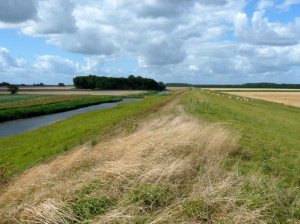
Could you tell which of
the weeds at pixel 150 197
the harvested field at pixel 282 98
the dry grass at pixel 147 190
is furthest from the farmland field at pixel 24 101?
the harvested field at pixel 282 98

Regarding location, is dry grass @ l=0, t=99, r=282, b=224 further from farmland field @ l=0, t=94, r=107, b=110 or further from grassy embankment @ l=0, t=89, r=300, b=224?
farmland field @ l=0, t=94, r=107, b=110

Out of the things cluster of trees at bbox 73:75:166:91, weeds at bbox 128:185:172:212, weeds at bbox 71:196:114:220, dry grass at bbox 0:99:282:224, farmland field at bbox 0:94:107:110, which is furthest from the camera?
cluster of trees at bbox 73:75:166:91

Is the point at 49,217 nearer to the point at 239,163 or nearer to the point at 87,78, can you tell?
the point at 239,163

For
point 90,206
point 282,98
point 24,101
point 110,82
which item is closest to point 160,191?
point 90,206

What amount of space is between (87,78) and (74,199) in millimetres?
173850

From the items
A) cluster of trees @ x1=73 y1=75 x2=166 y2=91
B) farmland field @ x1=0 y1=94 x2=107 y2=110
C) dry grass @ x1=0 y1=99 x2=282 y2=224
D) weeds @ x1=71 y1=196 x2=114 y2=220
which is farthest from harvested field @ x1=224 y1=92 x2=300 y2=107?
cluster of trees @ x1=73 y1=75 x2=166 y2=91

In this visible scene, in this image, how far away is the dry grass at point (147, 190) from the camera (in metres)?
5.00

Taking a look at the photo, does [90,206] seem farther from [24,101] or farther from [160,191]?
[24,101]

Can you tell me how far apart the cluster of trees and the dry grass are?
6404 inches

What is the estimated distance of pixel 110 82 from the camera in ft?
553

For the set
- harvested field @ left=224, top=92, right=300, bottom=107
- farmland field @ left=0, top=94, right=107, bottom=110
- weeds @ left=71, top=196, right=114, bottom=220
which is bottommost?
harvested field @ left=224, top=92, right=300, bottom=107

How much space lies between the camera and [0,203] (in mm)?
6941

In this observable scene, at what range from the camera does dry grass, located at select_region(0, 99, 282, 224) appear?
5.00 m

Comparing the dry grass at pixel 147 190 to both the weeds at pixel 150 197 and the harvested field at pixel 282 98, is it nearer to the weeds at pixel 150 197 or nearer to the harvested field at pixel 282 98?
the weeds at pixel 150 197
